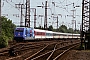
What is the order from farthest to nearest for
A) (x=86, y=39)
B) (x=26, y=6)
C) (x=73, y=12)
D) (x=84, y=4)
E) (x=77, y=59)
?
(x=73, y=12) → (x=26, y=6) → (x=84, y=4) → (x=86, y=39) → (x=77, y=59)

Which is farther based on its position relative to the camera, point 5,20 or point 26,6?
point 5,20

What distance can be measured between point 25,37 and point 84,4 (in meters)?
15.7

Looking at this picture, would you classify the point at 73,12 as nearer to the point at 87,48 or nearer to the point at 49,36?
the point at 49,36

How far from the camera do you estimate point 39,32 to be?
5556 centimetres

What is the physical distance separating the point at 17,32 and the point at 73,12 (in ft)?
68.5

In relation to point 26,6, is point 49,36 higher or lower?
lower

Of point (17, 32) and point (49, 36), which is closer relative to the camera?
point (17, 32)

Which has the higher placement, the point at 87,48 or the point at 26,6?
the point at 26,6

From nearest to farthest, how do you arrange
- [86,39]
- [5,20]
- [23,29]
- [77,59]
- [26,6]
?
[77,59] < [86,39] < [23,29] < [26,6] < [5,20]

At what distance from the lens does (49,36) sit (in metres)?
66.4

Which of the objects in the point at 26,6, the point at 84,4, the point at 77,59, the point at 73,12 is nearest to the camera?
the point at 77,59

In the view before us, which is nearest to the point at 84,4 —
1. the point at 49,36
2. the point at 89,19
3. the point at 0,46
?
the point at 89,19

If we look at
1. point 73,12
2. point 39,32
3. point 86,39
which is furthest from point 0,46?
point 73,12

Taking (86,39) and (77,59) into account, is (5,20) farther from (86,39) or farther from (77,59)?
(77,59)
